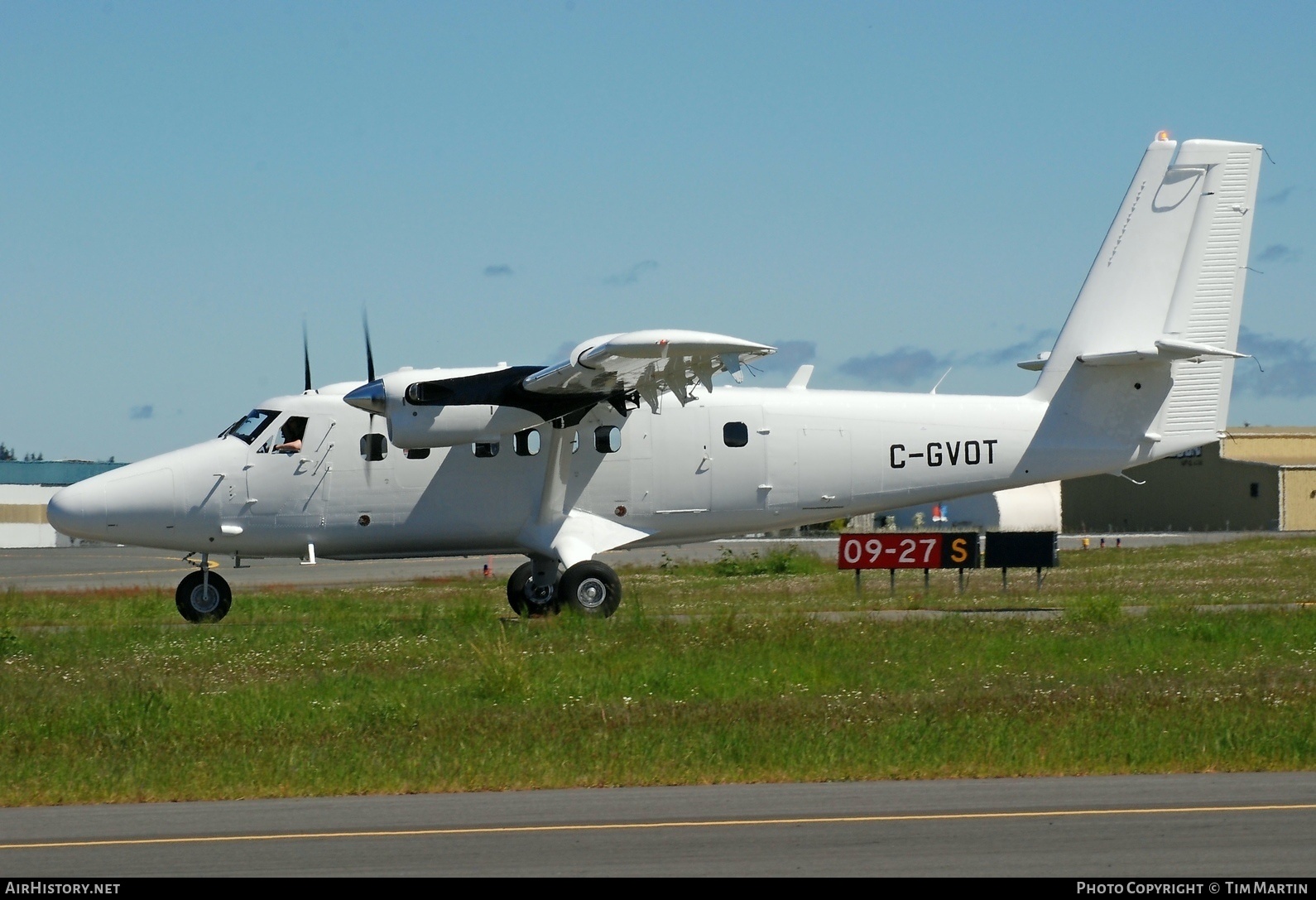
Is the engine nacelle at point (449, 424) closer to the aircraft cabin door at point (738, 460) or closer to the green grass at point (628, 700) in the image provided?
the green grass at point (628, 700)

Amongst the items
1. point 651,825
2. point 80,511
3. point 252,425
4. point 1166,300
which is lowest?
point 651,825

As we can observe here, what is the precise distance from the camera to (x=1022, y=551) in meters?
28.4

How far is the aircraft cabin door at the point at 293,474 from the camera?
70.0 feet

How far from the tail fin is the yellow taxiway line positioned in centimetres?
1357

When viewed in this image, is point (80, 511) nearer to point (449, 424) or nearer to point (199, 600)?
point (199, 600)

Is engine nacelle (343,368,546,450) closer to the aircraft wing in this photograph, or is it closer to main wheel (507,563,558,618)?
the aircraft wing

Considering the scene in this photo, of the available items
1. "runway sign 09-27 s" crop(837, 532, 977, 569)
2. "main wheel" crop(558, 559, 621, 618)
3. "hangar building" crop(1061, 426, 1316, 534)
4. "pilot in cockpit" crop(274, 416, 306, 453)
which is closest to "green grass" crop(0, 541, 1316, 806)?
"main wheel" crop(558, 559, 621, 618)

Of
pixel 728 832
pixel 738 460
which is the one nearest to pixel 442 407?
pixel 738 460

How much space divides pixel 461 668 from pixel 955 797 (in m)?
8.03

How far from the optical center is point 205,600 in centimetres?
2203

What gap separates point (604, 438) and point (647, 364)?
8.46ft

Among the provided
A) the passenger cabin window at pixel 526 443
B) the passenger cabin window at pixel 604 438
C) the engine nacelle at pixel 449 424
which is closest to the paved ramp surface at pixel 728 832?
the engine nacelle at pixel 449 424

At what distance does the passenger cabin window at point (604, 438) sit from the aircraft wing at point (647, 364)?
3.40 feet

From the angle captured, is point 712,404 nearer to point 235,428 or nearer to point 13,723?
point 235,428
